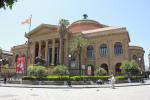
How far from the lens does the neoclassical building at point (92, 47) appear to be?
53.2m

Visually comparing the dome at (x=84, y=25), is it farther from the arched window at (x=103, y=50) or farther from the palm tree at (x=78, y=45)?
the palm tree at (x=78, y=45)

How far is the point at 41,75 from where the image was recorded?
40.8 m

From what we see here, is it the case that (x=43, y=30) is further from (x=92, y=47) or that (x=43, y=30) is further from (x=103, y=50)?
(x=103, y=50)

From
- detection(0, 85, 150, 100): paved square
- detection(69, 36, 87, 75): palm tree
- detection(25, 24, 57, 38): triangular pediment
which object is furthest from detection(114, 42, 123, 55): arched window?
detection(0, 85, 150, 100): paved square

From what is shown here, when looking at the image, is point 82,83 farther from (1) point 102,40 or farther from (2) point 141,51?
(2) point 141,51

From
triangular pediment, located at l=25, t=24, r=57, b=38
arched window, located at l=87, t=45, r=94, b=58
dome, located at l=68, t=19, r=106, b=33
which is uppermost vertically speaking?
dome, located at l=68, t=19, r=106, b=33

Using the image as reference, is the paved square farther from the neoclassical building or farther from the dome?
the dome

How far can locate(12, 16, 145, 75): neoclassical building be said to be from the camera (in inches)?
2093

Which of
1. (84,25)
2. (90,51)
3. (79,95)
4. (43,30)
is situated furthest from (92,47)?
(79,95)

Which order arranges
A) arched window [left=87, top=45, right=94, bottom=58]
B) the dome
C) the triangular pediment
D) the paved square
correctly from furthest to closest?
the dome, the triangular pediment, arched window [left=87, top=45, right=94, bottom=58], the paved square

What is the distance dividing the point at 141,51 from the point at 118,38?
12.9 meters

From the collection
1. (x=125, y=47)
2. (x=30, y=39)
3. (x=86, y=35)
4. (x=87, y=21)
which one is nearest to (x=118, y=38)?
(x=125, y=47)

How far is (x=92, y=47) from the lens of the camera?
57.2 meters

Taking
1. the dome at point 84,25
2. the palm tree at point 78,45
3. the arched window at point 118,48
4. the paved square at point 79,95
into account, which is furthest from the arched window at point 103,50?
the paved square at point 79,95
